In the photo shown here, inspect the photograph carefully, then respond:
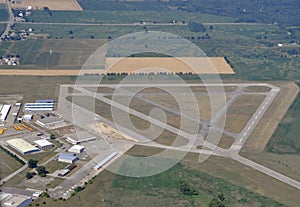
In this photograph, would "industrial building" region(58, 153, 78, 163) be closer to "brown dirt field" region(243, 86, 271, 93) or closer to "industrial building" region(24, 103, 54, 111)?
"industrial building" region(24, 103, 54, 111)

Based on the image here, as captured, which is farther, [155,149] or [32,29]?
[32,29]

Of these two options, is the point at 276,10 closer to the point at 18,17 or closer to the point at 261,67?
the point at 261,67

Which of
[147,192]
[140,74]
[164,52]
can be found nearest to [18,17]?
[164,52]

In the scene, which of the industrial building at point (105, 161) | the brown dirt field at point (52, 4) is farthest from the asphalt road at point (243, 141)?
the brown dirt field at point (52, 4)

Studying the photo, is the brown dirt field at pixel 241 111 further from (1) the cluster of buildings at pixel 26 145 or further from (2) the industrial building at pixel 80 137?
(1) the cluster of buildings at pixel 26 145

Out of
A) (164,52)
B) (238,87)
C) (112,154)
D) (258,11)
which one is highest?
(258,11)

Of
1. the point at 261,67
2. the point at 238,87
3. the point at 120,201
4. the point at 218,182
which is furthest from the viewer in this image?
Answer: the point at 261,67

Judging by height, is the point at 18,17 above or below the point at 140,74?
above
